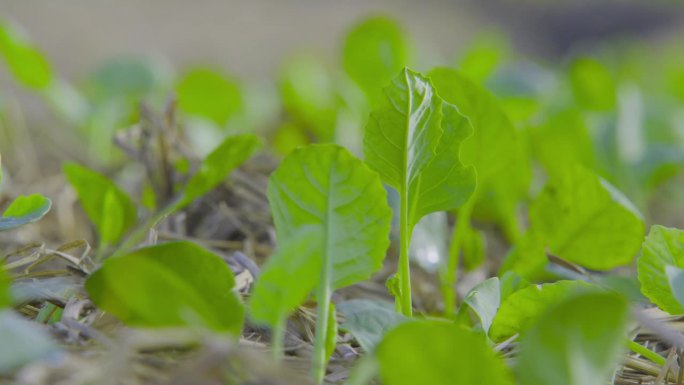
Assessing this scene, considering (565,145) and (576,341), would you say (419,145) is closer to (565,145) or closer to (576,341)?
(576,341)

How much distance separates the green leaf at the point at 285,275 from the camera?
0.34 meters

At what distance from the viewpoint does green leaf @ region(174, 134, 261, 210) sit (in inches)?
21.8

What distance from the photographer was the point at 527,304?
416 millimetres

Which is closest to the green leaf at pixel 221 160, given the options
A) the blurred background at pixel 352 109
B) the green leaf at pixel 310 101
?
the blurred background at pixel 352 109

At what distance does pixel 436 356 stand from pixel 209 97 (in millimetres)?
835

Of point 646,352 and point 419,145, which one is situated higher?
point 419,145

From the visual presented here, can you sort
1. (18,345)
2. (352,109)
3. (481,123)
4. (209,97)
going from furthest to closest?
1. (209,97)
2. (352,109)
3. (481,123)
4. (18,345)

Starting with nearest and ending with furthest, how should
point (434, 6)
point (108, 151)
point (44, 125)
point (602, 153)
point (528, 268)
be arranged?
point (528, 268)
point (602, 153)
point (108, 151)
point (44, 125)
point (434, 6)

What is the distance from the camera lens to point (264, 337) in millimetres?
449

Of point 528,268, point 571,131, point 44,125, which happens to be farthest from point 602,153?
point 44,125

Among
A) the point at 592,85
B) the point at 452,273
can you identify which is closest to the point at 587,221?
the point at 452,273

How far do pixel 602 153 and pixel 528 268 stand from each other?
333 millimetres

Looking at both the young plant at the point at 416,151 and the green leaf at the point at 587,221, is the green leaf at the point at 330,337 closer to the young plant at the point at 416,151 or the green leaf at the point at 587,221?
the young plant at the point at 416,151

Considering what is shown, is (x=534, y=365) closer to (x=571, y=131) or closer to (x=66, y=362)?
(x=66, y=362)
